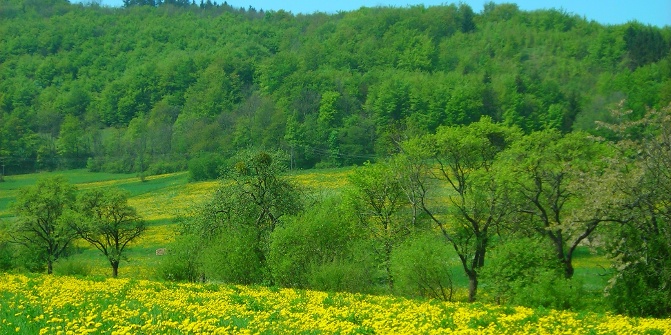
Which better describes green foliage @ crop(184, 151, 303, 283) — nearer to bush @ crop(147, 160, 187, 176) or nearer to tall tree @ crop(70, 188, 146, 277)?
tall tree @ crop(70, 188, 146, 277)

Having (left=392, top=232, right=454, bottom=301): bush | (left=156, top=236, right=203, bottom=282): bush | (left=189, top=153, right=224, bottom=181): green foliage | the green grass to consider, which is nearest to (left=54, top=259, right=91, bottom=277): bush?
the green grass

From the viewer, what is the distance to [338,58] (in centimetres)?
14925

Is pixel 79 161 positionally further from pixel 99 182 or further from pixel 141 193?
pixel 141 193

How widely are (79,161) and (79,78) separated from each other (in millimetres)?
46361

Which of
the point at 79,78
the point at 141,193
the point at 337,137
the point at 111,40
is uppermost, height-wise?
the point at 111,40

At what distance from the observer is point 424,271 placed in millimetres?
32781

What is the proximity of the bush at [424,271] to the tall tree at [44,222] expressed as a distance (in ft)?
102

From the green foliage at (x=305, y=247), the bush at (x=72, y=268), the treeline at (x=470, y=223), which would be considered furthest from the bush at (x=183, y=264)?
the bush at (x=72, y=268)

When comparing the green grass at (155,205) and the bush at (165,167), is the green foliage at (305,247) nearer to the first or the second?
the green grass at (155,205)

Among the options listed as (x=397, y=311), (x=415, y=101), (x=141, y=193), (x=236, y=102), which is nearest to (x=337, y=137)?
(x=415, y=101)

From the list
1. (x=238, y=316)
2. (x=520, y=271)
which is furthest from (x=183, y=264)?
(x=238, y=316)

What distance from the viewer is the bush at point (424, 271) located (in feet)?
108

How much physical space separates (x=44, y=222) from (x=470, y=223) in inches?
1424

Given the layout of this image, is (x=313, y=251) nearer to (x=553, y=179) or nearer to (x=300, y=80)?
(x=553, y=179)
